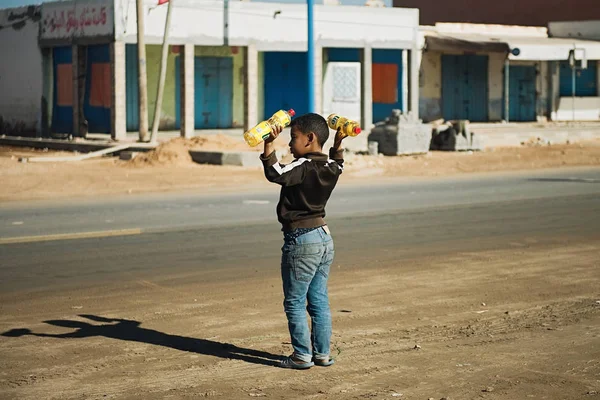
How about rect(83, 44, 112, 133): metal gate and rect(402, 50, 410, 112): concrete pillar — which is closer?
rect(83, 44, 112, 133): metal gate

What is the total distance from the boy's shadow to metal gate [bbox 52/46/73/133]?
2720 cm

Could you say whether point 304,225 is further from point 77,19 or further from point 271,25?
point 271,25

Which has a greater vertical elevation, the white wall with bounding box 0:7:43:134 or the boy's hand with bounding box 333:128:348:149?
the white wall with bounding box 0:7:43:134

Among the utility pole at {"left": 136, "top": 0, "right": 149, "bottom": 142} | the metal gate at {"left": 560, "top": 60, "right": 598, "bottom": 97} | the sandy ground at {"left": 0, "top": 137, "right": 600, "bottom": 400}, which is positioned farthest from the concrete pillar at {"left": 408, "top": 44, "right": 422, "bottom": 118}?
the sandy ground at {"left": 0, "top": 137, "right": 600, "bottom": 400}

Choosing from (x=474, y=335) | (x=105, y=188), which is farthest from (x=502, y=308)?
(x=105, y=188)

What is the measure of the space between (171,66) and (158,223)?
22.0 meters

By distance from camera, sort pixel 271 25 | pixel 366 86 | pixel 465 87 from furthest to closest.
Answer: pixel 465 87, pixel 366 86, pixel 271 25

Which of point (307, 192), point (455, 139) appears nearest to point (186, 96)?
point (455, 139)

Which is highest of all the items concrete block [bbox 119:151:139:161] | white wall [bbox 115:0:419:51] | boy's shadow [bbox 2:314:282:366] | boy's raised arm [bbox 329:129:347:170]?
white wall [bbox 115:0:419:51]

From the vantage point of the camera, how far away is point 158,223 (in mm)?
15078

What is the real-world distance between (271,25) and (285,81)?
452cm

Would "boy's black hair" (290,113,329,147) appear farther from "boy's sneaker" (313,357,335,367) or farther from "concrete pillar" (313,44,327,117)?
"concrete pillar" (313,44,327,117)

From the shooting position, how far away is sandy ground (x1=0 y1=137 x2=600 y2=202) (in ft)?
68.2

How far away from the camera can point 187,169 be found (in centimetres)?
2411
